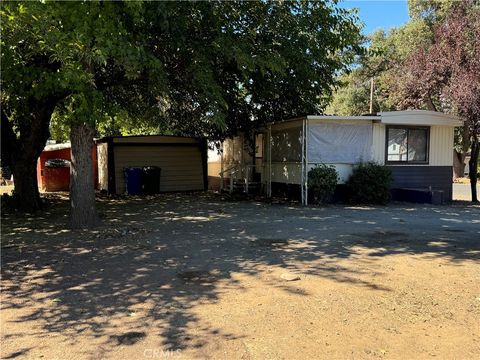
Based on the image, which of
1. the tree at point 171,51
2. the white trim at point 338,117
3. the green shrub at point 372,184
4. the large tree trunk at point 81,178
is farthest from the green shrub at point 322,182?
the large tree trunk at point 81,178

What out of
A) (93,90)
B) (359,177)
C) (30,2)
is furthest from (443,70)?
(30,2)

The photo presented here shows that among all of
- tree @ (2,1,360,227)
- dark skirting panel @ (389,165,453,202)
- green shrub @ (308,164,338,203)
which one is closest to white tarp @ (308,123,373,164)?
green shrub @ (308,164,338,203)

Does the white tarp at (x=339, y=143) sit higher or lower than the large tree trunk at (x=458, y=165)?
higher

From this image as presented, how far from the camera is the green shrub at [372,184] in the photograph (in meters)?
13.4

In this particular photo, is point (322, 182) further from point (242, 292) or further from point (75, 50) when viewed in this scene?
point (242, 292)

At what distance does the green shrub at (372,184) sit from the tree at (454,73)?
3499mm

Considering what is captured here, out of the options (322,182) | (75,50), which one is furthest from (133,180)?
(75,50)

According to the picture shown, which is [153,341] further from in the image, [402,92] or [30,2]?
[402,92]

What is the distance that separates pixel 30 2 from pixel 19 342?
15.3 ft

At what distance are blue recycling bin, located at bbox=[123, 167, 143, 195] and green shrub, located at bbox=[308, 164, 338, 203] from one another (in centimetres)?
701

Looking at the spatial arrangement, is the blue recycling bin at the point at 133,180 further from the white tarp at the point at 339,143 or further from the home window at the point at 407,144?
the home window at the point at 407,144

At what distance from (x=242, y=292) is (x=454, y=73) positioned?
12.8 metres

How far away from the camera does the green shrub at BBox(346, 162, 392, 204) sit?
43.9 ft

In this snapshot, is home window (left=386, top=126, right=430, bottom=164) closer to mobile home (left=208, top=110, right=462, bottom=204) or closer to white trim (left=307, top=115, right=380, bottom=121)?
mobile home (left=208, top=110, right=462, bottom=204)
